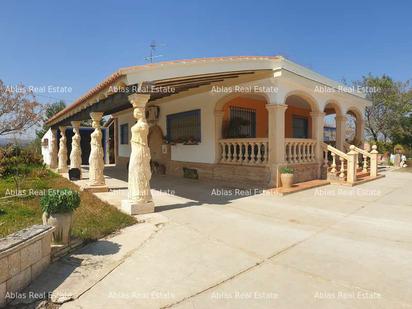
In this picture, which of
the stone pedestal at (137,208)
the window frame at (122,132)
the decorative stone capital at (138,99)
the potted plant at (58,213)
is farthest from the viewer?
the window frame at (122,132)

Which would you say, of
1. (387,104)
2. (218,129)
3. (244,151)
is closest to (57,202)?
(244,151)

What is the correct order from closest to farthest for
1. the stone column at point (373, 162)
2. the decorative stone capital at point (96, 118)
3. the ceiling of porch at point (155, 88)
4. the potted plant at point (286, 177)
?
the ceiling of porch at point (155, 88) → the potted plant at point (286, 177) → the decorative stone capital at point (96, 118) → the stone column at point (373, 162)

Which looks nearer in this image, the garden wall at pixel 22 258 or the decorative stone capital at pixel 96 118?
the garden wall at pixel 22 258

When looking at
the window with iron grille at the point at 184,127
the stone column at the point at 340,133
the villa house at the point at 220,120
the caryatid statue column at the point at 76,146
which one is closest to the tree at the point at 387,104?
the villa house at the point at 220,120

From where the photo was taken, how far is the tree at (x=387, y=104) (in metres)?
23.5

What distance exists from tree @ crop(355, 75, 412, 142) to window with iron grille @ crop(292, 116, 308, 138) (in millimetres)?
12974

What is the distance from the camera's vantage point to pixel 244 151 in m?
9.80

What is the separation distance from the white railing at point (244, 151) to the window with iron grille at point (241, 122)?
570mm

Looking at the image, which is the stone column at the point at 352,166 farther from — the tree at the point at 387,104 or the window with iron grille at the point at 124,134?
the tree at the point at 387,104

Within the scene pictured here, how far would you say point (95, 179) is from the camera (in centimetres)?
875

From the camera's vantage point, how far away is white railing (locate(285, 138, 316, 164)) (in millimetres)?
9379

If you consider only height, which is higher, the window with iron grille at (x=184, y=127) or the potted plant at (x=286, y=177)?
the window with iron grille at (x=184, y=127)

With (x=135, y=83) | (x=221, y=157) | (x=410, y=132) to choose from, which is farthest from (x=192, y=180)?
(x=410, y=132)

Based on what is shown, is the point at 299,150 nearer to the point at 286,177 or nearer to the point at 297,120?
the point at 286,177
